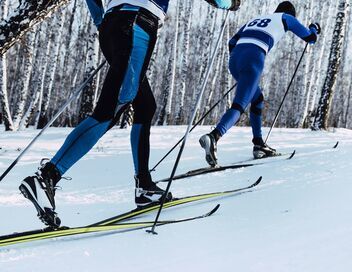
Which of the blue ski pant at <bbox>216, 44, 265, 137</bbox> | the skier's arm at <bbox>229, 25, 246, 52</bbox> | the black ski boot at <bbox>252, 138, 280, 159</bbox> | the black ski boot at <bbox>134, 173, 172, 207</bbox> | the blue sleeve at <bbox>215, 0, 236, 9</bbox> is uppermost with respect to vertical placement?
the skier's arm at <bbox>229, 25, 246, 52</bbox>

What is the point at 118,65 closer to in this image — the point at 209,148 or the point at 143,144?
the point at 143,144

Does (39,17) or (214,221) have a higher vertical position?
(39,17)

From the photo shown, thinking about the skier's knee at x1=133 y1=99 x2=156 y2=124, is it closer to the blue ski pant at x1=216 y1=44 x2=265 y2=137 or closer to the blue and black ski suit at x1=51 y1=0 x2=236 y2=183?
the blue and black ski suit at x1=51 y1=0 x2=236 y2=183

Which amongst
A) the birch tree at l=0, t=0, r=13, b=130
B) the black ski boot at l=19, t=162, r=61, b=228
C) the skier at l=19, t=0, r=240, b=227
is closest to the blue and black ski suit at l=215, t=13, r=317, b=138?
the skier at l=19, t=0, r=240, b=227

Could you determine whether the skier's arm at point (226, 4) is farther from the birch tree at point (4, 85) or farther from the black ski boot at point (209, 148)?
the birch tree at point (4, 85)

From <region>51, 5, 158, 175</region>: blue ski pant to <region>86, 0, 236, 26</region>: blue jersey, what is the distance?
0.13 feet

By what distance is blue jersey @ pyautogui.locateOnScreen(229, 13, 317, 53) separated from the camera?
4711mm

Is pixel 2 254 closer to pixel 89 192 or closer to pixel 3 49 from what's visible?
pixel 89 192

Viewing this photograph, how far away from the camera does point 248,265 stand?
1.78 m

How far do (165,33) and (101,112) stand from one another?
40.2 meters

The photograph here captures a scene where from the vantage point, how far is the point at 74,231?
244 cm

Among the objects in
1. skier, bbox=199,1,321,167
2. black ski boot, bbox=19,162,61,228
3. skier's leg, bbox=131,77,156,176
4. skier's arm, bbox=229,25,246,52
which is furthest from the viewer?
skier's arm, bbox=229,25,246,52

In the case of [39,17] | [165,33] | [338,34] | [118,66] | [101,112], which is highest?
[165,33]

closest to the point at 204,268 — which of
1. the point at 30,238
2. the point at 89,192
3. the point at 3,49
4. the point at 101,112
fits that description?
the point at 30,238
